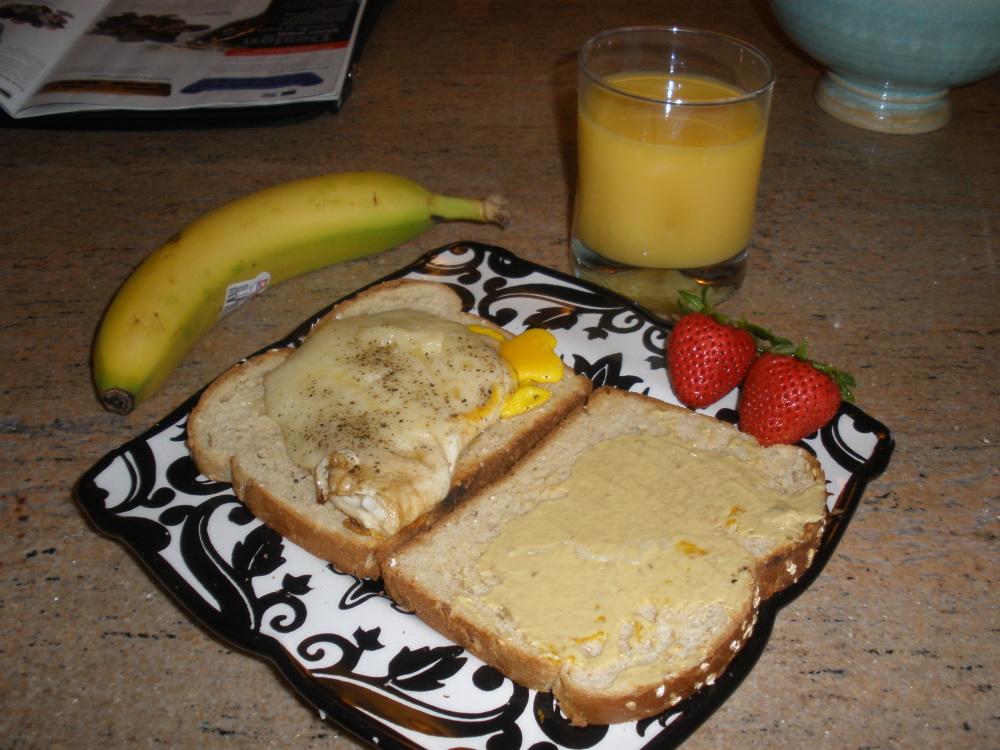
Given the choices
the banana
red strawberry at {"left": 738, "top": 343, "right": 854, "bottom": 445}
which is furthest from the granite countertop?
red strawberry at {"left": 738, "top": 343, "right": 854, "bottom": 445}

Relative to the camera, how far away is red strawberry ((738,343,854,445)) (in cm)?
152

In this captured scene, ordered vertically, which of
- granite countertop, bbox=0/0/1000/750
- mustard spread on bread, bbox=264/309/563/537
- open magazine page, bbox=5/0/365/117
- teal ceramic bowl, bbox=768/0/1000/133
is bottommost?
granite countertop, bbox=0/0/1000/750

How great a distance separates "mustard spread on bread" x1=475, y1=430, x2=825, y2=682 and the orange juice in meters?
0.55

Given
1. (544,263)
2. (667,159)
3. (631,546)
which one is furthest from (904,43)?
(631,546)

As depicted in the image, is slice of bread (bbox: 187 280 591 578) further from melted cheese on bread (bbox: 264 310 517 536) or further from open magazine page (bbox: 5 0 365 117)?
open magazine page (bbox: 5 0 365 117)

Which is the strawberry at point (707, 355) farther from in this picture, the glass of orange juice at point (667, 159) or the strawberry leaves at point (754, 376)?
the glass of orange juice at point (667, 159)

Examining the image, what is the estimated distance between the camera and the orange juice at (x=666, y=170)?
1.72 metres

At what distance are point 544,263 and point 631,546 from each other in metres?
1.11

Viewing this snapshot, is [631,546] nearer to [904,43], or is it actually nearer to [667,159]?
[667,159]

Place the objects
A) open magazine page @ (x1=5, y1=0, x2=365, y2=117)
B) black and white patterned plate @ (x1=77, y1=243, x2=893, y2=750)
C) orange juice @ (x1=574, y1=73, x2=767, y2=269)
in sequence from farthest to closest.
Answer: open magazine page @ (x1=5, y1=0, x2=365, y2=117), orange juice @ (x1=574, y1=73, x2=767, y2=269), black and white patterned plate @ (x1=77, y1=243, x2=893, y2=750)

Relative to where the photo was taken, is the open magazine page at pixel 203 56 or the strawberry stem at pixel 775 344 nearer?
the strawberry stem at pixel 775 344

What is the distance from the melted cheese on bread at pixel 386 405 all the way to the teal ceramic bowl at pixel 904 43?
153cm

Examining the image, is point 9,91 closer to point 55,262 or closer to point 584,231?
point 55,262

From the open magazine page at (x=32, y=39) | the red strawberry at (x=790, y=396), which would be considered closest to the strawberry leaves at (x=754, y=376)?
the red strawberry at (x=790, y=396)
